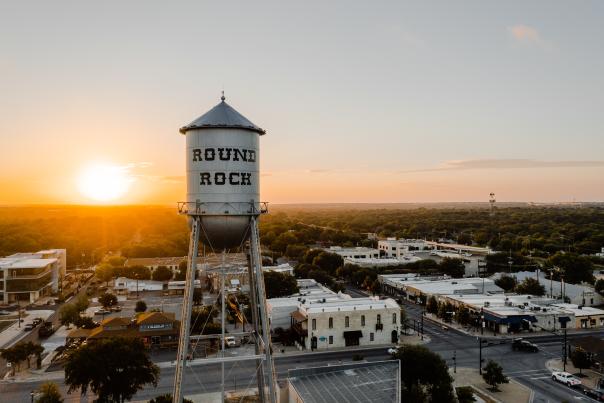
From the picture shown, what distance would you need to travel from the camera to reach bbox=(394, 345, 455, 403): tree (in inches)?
1204

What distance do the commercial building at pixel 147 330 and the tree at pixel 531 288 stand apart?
4783 centimetres

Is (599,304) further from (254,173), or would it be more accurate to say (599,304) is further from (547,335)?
(254,173)

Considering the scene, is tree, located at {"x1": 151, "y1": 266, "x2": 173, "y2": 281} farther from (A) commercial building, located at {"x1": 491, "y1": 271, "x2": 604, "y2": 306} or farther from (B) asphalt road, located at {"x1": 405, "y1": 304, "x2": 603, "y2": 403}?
(A) commercial building, located at {"x1": 491, "y1": 271, "x2": 604, "y2": 306}

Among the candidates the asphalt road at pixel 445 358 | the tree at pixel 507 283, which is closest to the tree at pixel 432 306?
the asphalt road at pixel 445 358

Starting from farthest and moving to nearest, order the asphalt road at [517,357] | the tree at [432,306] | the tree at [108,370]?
the tree at [432,306] < the asphalt road at [517,357] < the tree at [108,370]

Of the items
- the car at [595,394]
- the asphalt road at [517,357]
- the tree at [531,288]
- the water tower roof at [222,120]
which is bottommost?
the asphalt road at [517,357]

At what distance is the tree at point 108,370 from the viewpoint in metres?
30.2

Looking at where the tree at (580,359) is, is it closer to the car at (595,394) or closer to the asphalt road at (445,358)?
the asphalt road at (445,358)

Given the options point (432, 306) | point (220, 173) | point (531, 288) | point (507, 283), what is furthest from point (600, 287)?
point (220, 173)

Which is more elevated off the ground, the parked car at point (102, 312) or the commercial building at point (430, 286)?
the commercial building at point (430, 286)

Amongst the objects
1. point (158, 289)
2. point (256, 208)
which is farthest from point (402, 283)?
point (256, 208)

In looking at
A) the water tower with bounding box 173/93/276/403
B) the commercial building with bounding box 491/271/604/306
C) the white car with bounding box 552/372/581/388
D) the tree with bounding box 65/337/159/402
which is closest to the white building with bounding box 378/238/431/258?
the commercial building with bounding box 491/271/604/306

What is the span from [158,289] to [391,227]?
118691mm

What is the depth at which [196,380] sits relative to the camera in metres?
37.4
